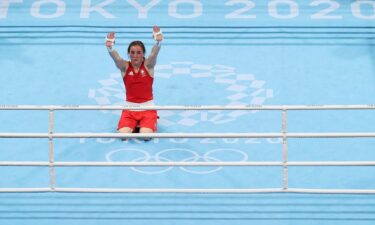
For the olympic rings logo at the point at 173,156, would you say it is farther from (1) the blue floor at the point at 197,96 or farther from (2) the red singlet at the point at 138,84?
(2) the red singlet at the point at 138,84

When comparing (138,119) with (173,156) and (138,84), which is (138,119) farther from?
(173,156)

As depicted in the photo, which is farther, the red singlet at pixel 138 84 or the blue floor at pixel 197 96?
the red singlet at pixel 138 84

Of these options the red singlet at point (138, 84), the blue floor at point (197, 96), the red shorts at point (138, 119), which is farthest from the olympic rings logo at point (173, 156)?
the red singlet at point (138, 84)

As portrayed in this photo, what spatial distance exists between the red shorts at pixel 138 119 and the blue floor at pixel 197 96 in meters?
0.22

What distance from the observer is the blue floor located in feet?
28.2

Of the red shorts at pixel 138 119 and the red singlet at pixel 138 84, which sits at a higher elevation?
the red singlet at pixel 138 84

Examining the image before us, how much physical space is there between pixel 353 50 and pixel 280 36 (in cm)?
96

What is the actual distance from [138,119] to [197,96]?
1055 millimetres

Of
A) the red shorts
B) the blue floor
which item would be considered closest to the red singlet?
the red shorts

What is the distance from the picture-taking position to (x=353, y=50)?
38.5 ft

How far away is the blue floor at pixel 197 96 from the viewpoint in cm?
859

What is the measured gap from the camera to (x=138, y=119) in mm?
10047

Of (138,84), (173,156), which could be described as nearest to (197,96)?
(138,84)

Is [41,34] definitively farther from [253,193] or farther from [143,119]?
[253,193]
